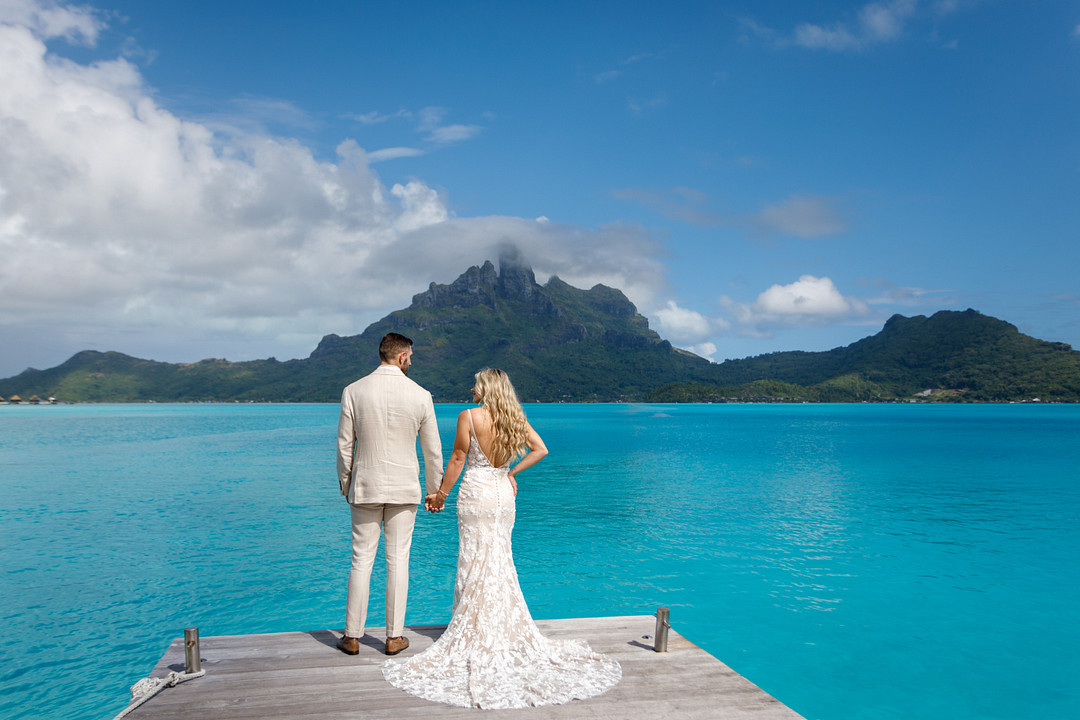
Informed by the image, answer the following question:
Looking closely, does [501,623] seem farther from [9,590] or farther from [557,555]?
[9,590]

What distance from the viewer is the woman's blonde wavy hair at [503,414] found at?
6379 millimetres

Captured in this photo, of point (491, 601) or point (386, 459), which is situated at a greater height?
point (386, 459)

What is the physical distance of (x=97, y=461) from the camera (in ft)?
152

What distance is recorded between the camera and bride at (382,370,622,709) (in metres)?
6.03

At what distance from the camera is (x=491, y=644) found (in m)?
6.35

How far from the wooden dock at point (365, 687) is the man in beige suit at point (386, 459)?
2.36 ft

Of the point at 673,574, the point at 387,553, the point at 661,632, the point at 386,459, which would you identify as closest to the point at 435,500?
the point at 386,459

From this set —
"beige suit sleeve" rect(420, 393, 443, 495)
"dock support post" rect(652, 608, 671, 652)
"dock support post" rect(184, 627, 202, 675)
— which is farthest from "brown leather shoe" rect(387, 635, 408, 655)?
"dock support post" rect(652, 608, 671, 652)

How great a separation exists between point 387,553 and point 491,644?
1.54m

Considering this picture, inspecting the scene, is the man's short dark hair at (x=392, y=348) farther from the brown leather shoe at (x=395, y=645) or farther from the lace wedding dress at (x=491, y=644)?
the brown leather shoe at (x=395, y=645)

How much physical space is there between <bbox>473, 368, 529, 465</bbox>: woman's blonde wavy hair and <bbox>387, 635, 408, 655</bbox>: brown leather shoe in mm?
2385

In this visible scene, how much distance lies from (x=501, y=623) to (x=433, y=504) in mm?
1547

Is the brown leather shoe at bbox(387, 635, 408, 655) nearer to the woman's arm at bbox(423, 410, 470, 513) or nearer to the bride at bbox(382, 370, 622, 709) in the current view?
the bride at bbox(382, 370, 622, 709)

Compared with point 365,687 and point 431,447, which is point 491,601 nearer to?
point 365,687
